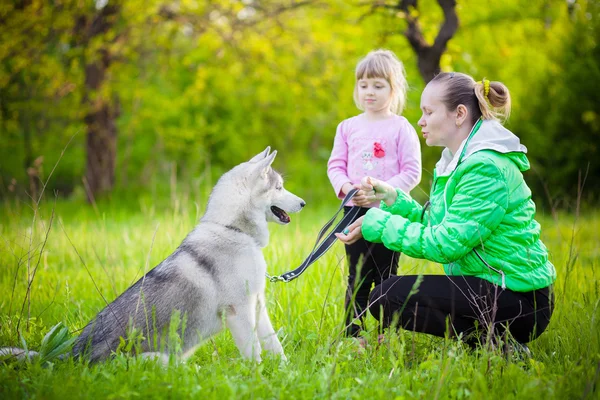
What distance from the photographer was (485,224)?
9.01 ft

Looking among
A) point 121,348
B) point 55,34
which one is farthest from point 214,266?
point 55,34

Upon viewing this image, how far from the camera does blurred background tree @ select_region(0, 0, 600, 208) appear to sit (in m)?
10.3

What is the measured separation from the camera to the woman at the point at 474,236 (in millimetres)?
2762

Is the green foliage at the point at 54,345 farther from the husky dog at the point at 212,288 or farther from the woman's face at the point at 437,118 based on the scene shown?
the woman's face at the point at 437,118

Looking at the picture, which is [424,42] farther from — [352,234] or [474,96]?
[352,234]

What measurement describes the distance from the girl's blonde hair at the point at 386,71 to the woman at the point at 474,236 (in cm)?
70

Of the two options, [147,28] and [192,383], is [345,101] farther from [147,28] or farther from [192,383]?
[192,383]

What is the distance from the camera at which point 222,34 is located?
11234mm

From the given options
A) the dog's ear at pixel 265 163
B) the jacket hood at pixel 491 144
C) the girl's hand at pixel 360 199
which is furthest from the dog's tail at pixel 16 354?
the jacket hood at pixel 491 144

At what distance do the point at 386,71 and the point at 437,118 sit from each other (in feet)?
2.65

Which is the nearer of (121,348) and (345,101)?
(121,348)

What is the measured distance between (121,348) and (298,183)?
14.1 meters

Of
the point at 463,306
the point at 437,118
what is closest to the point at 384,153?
the point at 437,118

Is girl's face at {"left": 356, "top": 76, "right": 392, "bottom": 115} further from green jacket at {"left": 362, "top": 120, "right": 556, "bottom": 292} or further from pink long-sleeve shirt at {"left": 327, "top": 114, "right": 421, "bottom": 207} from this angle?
green jacket at {"left": 362, "top": 120, "right": 556, "bottom": 292}
